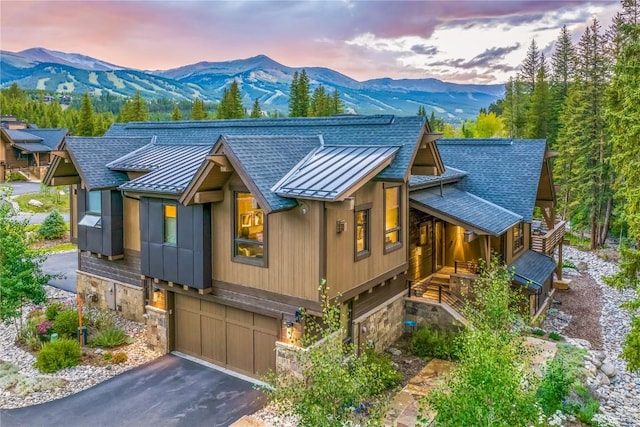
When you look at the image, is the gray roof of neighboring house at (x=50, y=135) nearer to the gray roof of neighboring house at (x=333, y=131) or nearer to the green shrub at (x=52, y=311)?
the gray roof of neighboring house at (x=333, y=131)

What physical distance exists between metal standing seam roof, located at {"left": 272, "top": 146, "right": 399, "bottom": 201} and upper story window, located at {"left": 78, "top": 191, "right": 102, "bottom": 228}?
23.6 ft

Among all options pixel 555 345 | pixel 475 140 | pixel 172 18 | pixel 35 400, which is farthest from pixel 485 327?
pixel 172 18

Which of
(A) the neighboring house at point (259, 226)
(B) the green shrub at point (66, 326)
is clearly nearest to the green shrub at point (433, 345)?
(A) the neighboring house at point (259, 226)

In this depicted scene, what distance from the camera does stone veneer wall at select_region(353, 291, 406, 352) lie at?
1118cm

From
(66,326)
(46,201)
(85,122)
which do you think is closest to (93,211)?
(66,326)

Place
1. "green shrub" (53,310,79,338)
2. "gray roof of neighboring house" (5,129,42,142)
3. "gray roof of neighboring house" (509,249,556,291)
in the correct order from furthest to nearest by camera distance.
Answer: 1. "gray roof of neighboring house" (5,129,42,142)
2. "gray roof of neighboring house" (509,249,556,291)
3. "green shrub" (53,310,79,338)

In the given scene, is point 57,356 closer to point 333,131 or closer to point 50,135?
point 333,131

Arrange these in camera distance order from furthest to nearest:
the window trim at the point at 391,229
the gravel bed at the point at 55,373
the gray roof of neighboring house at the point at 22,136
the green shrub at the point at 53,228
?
the gray roof of neighboring house at the point at 22,136 < the green shrub at the point at 53,228 < the window trim at the point at 391,229 < the gravel bed at the point at 55,373

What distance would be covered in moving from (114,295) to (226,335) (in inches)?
220

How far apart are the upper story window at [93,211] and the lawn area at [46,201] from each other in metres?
22.4

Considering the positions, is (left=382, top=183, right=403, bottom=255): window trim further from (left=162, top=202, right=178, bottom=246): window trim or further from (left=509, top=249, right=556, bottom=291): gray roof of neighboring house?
(left=162, top=202, right=178, bottom=246): window trim

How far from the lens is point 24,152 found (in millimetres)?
47562

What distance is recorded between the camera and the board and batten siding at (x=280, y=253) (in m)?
9.30

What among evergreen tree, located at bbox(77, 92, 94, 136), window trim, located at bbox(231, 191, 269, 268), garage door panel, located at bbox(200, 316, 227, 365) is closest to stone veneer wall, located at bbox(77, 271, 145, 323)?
garage door panel, located at bbox(200, 316, 227, 365)
